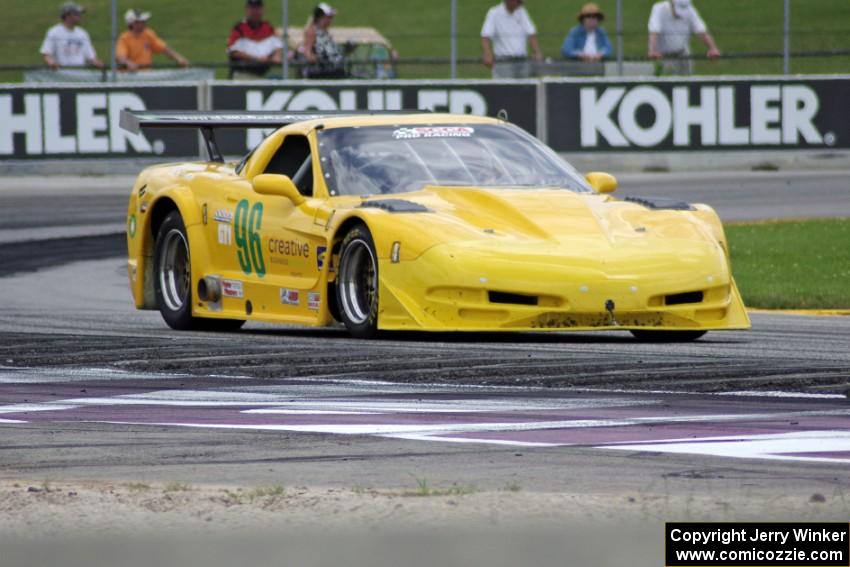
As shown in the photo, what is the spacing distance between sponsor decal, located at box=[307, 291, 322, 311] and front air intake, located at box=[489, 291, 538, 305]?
120 centimetres

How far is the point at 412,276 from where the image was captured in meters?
10.0

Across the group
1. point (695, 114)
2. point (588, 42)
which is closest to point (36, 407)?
point (695, 114)

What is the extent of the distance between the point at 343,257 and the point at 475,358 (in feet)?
5.37

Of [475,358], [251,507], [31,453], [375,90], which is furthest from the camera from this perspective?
[375,90]

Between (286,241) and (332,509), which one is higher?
(286,241)

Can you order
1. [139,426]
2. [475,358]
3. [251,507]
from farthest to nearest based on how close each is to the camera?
[475,358], [139,426], [251,507]

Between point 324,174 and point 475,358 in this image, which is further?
point 324,174

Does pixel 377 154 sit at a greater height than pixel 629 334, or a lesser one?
greater

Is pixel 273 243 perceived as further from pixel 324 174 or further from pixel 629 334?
pixel 629 334

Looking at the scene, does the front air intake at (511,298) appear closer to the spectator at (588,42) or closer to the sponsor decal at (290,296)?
the sponsor decal at (290,296)

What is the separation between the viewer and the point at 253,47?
26.2m

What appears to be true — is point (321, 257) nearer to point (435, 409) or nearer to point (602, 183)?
point (602, 183)

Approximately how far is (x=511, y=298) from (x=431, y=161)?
1.54 m

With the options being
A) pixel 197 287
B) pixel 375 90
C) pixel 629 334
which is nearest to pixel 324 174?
pixel 197 287
